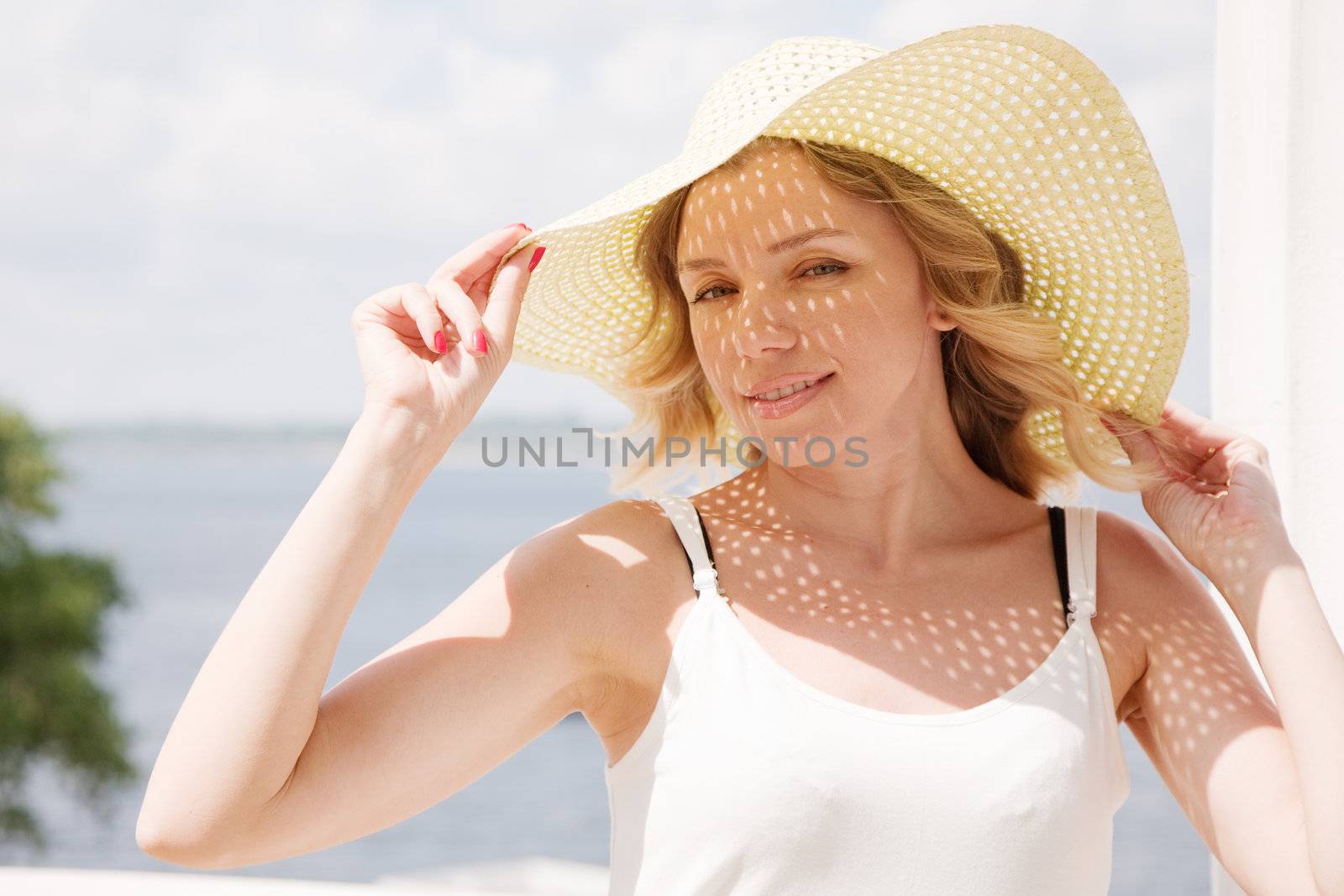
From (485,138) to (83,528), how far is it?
1770 cm

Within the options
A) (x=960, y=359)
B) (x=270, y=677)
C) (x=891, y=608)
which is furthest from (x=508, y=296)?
(x=960, y=359)

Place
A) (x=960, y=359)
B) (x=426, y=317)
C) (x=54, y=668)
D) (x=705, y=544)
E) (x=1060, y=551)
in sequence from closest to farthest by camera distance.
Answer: (x=426, y=317), (x=705, y=544), (x=1060, y=551), (x=960, y=359), (x=54, y=668)

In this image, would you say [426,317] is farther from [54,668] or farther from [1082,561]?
[54,668]

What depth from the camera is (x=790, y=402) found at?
142 cm

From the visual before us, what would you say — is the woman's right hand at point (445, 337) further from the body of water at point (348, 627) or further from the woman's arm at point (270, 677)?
the body of water at point (348, 627)

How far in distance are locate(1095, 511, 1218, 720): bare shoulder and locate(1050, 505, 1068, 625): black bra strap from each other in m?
0.04

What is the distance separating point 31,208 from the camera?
1545 inches

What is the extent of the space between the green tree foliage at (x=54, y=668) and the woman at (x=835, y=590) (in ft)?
40.4

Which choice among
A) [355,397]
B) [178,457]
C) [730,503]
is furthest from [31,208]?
[730,503]

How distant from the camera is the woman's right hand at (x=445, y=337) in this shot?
117 cm

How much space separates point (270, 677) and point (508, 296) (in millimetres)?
462

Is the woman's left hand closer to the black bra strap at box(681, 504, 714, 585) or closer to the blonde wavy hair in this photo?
the blonde wavy hair

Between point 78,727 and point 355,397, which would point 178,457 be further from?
point 78,727

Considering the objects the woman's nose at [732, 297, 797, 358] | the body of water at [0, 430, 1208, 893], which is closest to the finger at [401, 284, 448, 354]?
the woman's nose at [732, 297, 797, 358]
